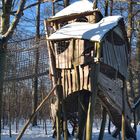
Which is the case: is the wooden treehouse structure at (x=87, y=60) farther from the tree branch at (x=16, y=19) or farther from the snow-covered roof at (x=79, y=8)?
the tree branch at (x=16, y=19)

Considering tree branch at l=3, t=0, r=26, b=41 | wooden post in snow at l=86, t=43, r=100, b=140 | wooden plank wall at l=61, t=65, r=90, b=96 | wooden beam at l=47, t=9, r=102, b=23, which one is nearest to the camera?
tree branch at l=3, t=0, r=26, b=41

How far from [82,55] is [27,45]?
3.02 meters

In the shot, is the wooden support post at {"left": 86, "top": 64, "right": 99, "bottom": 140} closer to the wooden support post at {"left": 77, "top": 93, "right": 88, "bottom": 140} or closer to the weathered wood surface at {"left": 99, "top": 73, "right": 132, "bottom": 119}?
the weathered wood surface at {"left": 99, "top": 73, "right": 132, "bottom": 119}

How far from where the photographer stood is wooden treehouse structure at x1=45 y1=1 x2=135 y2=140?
520 inches

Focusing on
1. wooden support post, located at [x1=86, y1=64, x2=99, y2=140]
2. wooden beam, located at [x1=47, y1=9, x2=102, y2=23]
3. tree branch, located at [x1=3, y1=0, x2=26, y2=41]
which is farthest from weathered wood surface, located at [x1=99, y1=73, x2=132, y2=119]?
tree branch, located at [x1=3, y1=0, x2=26, y2=41]

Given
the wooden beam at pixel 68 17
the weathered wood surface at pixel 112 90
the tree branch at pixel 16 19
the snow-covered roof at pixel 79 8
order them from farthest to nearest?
1. the snow-covered roof at pixel 79 8
2. the wooden beam at pixel 68 17
3. the weathered wood surface at pixel 112 90
4. the tree branch at pixel 16 19

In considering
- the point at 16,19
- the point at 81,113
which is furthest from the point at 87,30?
the point at 16,19

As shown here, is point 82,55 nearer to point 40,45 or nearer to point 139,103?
point 40,45

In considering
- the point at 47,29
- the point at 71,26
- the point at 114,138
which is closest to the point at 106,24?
the point at 71,26

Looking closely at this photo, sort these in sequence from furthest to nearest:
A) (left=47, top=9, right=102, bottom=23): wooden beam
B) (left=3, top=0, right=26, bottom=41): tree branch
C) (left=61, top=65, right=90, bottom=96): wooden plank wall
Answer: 1. (left=47, top=9, right=102, bottom=23): wooden beam
2. (left=61, top=65, right=90, bottom=96): wooden plank wall
3. (left=3, top=0, right=26, bottom=41): tree branch

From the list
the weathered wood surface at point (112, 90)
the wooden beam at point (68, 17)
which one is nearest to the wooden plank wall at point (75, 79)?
the weathered wood surface at point (112, 90)

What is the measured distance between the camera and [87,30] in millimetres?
13453

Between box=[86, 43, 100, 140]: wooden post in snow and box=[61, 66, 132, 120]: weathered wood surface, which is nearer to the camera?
box=[86, 43, 100, 140]: wooden post in snow

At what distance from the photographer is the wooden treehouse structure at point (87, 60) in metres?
13.2
